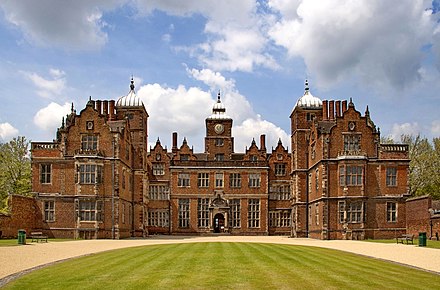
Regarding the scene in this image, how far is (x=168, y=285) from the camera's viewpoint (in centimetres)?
1501

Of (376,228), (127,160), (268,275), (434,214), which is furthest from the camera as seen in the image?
(127,160)

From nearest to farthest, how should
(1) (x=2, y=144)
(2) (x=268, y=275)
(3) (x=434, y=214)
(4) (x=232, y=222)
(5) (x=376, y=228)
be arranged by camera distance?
(2) (x=268, y=275) < (3) (x=434, y=214) < (5) (x=376, y=228) < (1) (x=2, y=144) < (4) (x=232, y=222)

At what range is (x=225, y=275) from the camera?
1714cm

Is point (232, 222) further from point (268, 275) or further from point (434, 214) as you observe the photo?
point (268, 275)

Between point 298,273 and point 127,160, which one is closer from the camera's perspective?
point 298,273

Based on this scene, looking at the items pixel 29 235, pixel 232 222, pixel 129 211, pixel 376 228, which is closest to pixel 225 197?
pixel 232 222

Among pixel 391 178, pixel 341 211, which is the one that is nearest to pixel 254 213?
pixel 341 211

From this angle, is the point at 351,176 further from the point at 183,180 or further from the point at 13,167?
the point at 13,167

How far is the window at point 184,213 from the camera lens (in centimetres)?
6462

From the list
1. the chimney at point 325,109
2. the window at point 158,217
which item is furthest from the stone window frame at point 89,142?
the chimney at point 325,109

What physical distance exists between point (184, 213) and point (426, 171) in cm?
2652

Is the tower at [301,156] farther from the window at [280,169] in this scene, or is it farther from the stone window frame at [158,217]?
the stone window frame at [158,217]

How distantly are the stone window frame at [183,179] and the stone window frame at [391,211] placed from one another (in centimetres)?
2442

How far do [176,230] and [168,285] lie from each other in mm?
49780
